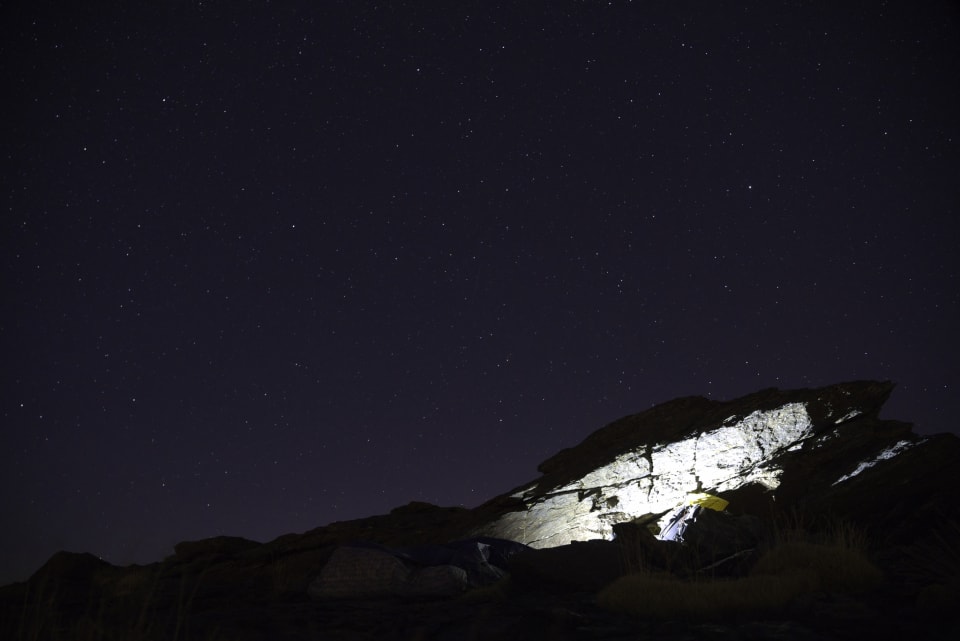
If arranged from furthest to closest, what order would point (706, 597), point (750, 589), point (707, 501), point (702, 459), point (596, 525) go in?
1. point (702, 459)
2. point (596, 525)
3. point (707, 501)
4. point (750, 589)
5. point (706, 597)

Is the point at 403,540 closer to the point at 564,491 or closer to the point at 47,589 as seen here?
the point at 564,491

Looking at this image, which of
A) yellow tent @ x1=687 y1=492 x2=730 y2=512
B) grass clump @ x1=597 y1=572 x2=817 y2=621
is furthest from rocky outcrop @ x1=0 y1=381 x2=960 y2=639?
grass clump @ x1=597 y1=572 x2=817 y2=621

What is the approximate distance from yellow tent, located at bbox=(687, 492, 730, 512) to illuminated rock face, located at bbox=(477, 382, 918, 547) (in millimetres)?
181

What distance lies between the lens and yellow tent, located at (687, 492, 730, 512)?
44.5ft

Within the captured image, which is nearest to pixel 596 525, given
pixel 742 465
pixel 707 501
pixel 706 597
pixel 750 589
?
pixel 707 501

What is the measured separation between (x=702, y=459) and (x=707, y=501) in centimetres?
129

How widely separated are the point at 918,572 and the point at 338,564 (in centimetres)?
804

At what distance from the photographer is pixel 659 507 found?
1453 centimetres

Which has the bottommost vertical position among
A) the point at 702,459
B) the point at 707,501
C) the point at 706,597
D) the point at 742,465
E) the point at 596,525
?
the point at 706,597

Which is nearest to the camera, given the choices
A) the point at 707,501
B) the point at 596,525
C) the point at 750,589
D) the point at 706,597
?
the point at 706,597

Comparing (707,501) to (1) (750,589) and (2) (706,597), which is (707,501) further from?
(2) (706,597)

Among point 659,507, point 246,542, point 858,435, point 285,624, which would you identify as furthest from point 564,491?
point 285,624

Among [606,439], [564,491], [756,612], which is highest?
[606,439]

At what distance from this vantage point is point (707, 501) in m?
13.9
